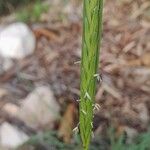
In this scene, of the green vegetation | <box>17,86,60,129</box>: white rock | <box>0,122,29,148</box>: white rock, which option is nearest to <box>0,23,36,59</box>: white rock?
<box>17,86,60,129</box>: white rock

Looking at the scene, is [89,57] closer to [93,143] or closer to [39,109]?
[93,143]

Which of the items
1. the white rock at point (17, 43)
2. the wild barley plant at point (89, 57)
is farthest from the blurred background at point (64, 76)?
the wild barley plant at point (89, 57)

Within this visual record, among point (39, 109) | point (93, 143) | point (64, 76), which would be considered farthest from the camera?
point (64, 76)

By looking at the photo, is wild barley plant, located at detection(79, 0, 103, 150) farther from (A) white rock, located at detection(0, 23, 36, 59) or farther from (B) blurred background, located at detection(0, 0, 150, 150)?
(A) white rock, located at detection(0, 23, 36, 59)

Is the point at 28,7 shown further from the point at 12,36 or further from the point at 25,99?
the point at 25,99

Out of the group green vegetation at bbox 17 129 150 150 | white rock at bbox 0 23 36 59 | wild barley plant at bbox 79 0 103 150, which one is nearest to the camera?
wild barley plant at bbox 79 0 103 150

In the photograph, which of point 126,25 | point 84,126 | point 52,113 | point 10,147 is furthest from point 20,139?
point 84,126

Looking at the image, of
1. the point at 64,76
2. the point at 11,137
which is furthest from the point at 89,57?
the point at 64,76
